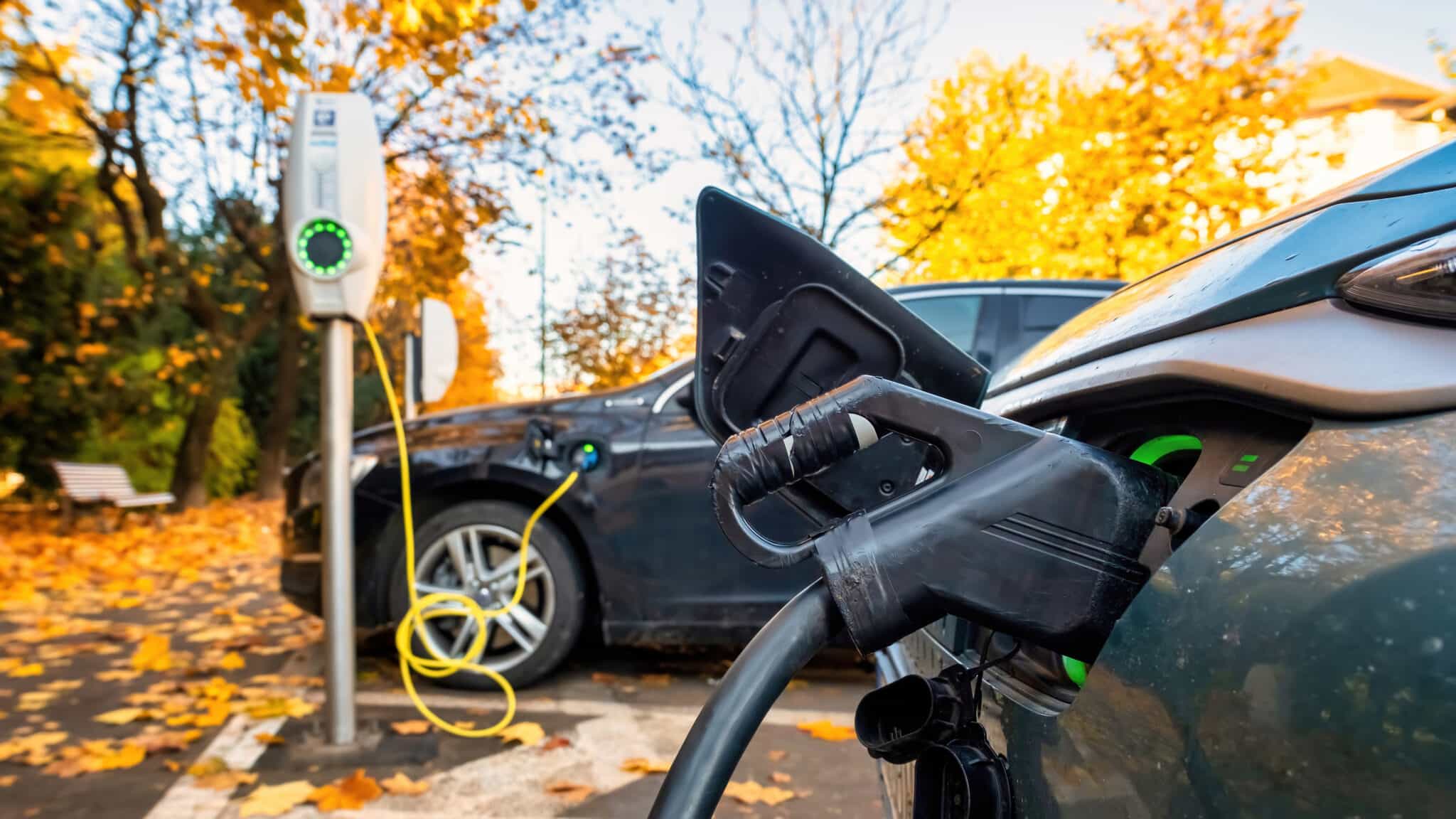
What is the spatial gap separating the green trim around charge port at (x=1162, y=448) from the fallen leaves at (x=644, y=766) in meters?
2.24

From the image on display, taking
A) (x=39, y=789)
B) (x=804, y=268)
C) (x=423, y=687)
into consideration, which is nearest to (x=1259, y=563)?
(x=804, y=268)

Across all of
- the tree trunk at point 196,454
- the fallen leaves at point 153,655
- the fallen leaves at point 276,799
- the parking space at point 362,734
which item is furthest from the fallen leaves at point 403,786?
the tree trunk at point 196,454

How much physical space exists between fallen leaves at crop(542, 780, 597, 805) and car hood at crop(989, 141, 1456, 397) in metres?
2.18

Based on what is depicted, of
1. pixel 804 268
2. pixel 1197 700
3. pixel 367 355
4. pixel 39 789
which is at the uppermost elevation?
pixel 367 355

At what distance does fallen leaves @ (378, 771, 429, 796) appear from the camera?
2.97m

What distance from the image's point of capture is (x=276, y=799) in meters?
2.89

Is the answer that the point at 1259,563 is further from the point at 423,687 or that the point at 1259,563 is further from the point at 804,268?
the point at 423,687

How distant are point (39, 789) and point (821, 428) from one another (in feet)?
10.1

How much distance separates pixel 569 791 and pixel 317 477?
204cm

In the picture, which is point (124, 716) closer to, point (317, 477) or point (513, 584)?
point (317, 477)

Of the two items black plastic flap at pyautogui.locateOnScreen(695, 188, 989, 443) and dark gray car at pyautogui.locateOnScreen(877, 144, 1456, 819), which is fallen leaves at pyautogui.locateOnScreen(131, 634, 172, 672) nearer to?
black plastic flap at pyautogui.locateOnScreen(695, 188, 989, 443)

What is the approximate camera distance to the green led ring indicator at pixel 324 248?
10.6ft

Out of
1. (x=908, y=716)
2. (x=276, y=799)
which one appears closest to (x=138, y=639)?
(x=276, y=799)

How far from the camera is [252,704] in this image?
12.6 feet
